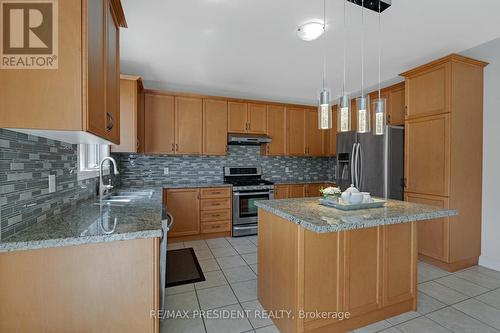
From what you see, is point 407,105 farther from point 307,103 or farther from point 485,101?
point 307,103

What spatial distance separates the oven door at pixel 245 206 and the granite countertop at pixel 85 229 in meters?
2.39

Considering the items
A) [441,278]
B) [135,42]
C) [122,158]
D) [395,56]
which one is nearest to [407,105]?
[395,56]

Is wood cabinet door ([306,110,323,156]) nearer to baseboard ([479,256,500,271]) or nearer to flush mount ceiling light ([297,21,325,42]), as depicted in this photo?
flush mount ceiling light ([297,21,325,42])

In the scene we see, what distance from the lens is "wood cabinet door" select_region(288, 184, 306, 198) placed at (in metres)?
4.54

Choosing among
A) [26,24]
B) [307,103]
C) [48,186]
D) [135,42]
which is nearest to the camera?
[26,24]

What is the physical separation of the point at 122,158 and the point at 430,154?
14.4 ft

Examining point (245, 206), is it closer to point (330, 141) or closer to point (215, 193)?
point (215, 193)

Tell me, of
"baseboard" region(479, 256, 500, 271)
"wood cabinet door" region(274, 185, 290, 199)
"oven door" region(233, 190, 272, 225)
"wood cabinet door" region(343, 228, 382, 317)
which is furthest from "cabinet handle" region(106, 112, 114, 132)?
"baseboard" region(479, 256, 500, 271)

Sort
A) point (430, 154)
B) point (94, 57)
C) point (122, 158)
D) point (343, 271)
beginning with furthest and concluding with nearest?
point (122, 158) → point (430, 154) → point (343, 271) → point (94, 57)

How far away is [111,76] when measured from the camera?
5.20 feet

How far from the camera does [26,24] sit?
42.3 inches

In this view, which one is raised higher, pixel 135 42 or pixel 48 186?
pixel 135 42

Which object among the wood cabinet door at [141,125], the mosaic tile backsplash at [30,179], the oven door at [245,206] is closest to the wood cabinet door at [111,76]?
the mosaic tile backsplash at [30,179]

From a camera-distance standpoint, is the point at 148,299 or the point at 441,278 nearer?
the point at 148,299
